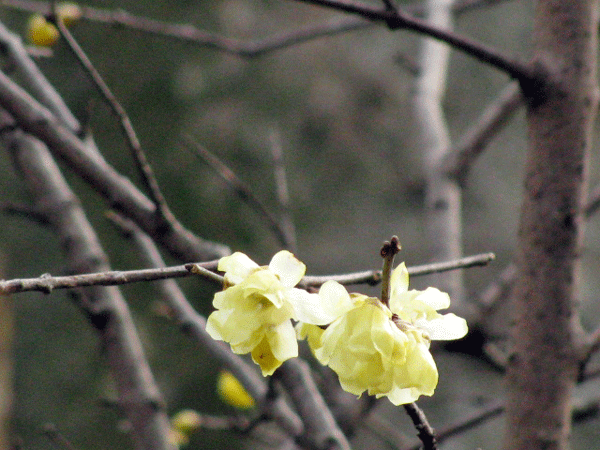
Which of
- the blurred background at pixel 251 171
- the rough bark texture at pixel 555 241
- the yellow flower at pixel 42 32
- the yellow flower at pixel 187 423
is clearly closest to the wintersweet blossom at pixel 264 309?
the rough bark texture at pixel 555 241

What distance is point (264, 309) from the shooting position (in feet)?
1.22

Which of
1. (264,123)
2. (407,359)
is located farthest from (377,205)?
(407,359)

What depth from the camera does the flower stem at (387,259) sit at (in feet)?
1.12

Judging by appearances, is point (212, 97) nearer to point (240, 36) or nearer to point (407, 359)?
point (240, 36)

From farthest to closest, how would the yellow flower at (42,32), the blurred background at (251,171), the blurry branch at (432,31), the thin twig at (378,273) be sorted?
the blurred background at (251,171) → the yellow flower at (42,32) → the blurry branch at (432,31) → the thin twig at (378,273)

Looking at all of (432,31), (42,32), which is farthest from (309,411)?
(42,32)

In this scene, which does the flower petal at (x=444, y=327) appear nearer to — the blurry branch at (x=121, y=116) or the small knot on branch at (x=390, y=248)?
the small knot on branch at (x=390, y=248)

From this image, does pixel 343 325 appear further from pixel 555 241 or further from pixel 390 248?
pixel 555 241

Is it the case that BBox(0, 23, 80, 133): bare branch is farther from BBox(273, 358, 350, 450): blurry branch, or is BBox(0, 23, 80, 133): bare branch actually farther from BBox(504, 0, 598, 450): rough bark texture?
BBox(504, 0, 598, 450): rough bark texture

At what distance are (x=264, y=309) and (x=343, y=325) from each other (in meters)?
0.05

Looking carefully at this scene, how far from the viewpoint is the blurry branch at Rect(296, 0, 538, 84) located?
620mm

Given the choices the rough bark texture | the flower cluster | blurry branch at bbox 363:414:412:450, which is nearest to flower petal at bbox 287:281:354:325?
the flower cluster

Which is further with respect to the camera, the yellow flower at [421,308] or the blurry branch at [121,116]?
the blurry branch at [121,116]

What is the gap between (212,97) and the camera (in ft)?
8.27
